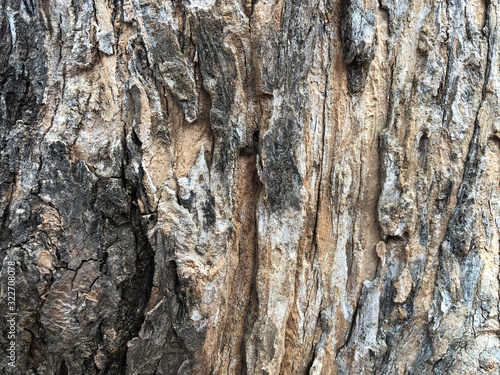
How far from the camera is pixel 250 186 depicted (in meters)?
1.72

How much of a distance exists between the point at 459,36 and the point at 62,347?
7.93 ft

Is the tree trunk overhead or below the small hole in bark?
overhead

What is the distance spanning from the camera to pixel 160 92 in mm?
1609

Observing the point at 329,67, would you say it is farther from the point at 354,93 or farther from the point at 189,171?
the point at 189,171

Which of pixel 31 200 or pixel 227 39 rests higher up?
pixel 227 39

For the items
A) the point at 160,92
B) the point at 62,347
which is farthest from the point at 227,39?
the point at 62,347

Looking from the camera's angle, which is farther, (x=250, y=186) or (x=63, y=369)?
(x=250, y=186)

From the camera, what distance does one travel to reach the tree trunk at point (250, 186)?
5.15 ft

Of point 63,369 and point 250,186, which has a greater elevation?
point 250,186

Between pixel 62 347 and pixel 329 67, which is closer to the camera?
pixel 62 347

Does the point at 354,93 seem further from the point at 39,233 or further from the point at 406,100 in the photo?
the point at 39,233

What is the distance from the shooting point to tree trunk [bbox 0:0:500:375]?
1.57 m

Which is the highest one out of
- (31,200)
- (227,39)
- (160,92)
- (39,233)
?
(227,39)

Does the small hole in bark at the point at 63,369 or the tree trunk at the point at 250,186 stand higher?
the tree trunk at the point at 250,186
